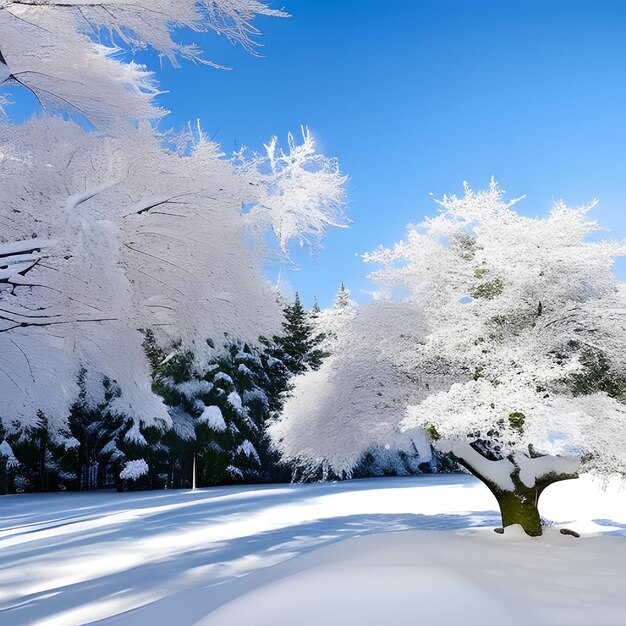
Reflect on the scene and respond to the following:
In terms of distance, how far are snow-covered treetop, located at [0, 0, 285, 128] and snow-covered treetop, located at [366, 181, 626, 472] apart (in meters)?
4.83

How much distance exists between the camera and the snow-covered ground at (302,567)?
4402 millimetres

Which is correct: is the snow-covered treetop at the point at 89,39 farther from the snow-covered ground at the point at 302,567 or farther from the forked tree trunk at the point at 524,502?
the forked tree trunk at the point at 524,502

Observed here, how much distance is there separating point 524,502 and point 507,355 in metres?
2.53

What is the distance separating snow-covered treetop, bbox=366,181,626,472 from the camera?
7656 millimetres

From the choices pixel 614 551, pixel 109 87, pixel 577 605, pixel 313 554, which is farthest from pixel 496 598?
pixel 109 87

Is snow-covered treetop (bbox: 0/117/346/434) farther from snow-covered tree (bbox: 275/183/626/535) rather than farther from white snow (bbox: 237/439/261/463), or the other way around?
white snow (bbox: 237/439/261/463)

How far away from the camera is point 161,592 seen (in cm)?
724

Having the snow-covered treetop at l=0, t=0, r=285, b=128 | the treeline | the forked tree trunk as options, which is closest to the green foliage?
the forked tree trunk

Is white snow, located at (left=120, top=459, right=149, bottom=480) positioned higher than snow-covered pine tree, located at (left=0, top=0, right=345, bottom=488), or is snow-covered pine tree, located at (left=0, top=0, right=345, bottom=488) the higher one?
snow-covered pine tree, located at (left=0, top=0, right=345, bottom=488)

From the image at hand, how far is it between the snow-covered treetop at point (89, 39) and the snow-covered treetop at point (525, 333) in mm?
4828

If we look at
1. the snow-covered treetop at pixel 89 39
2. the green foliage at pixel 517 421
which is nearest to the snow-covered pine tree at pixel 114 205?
the snow-covered treetop at pixel 89 39

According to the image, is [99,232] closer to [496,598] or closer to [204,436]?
[496,598]

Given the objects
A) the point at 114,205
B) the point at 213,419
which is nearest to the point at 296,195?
the point at 114,205

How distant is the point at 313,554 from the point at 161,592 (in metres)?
1.94
